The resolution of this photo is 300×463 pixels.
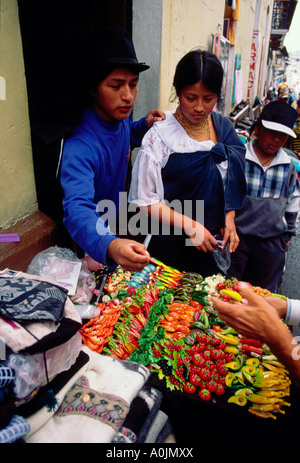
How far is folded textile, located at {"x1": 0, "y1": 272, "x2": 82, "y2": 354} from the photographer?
44.4 inches

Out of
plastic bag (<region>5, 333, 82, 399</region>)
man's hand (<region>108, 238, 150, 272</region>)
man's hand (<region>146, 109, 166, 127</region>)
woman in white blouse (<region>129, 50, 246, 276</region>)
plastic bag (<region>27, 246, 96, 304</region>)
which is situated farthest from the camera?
man's hand (<region>146, 109, 166, 127</region>)

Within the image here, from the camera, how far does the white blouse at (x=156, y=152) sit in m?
2.13

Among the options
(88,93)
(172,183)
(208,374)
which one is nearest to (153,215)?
(172,183)

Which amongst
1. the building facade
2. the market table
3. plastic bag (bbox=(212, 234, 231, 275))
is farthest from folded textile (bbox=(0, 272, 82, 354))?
plastic bag (bbox=(212, 234, 231, 275))

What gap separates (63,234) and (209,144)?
47.7 inches

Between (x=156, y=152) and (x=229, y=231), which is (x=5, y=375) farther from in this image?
(x=229, y=231)

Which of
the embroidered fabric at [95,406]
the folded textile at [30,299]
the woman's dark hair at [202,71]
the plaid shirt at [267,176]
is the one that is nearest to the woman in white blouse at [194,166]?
the woman's dark hair at [202,71]

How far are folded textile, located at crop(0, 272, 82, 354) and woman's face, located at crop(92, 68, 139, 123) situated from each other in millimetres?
1183

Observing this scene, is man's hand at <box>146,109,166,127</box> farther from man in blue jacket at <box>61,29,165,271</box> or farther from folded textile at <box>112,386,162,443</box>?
folded textile at <box>112,386,162,443</box>

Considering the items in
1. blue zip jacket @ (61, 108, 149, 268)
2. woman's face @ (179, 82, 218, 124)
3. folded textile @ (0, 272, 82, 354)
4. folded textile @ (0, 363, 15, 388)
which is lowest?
folded textile @ (0, 363, 15, 388)

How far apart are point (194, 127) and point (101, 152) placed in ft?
2.48

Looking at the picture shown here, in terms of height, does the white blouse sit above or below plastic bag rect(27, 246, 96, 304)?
above

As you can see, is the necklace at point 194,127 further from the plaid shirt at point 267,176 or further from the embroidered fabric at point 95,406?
the embroidered fabric at point 95,406

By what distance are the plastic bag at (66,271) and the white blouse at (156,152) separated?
59cm
